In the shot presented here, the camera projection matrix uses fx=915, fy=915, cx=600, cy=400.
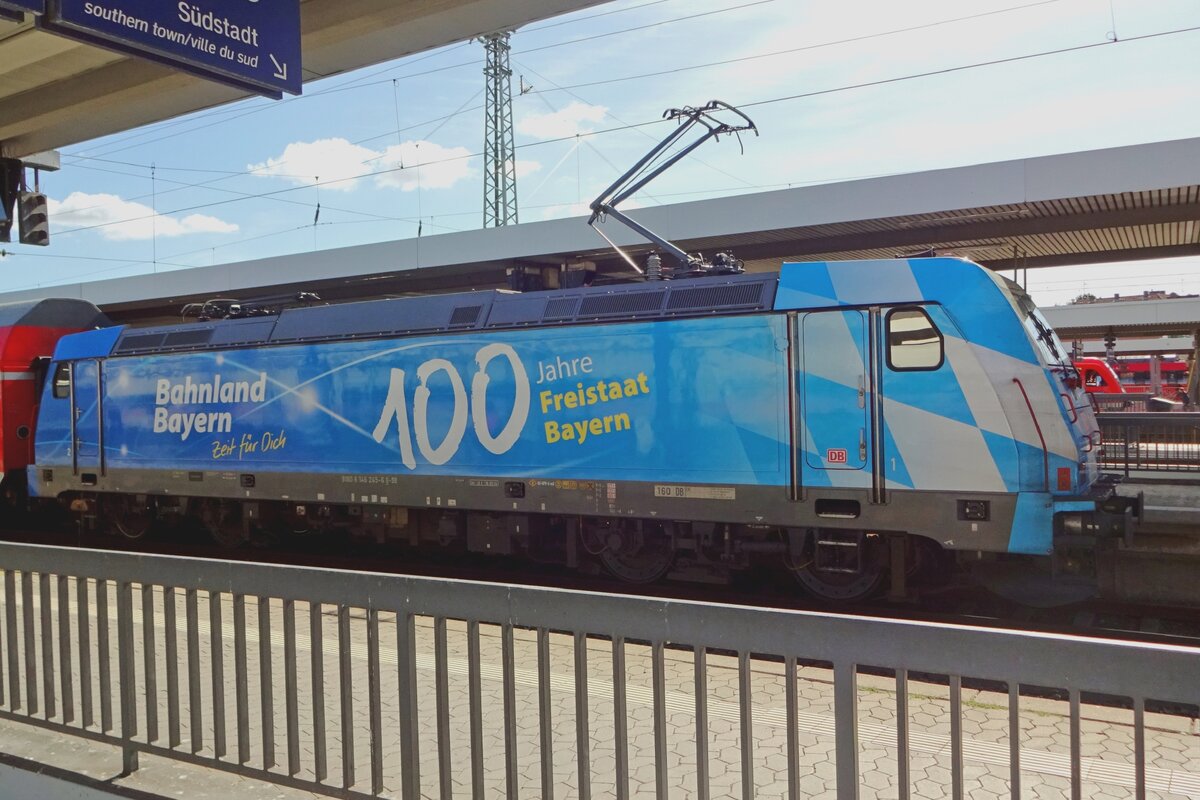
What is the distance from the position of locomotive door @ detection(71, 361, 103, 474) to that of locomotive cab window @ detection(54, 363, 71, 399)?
6.1 inches

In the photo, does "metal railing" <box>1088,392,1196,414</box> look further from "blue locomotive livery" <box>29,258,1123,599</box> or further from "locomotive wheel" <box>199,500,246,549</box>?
"locomotive wheel" <box>199,500,246,549</box>

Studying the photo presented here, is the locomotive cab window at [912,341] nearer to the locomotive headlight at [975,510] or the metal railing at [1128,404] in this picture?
the locomotive headlight at [975,510]

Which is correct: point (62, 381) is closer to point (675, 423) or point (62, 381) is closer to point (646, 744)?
point (675, 423)

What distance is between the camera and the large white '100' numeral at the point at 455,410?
374 inches

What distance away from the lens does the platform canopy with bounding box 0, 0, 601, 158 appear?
6922mm

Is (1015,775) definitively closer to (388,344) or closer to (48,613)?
(48,613)

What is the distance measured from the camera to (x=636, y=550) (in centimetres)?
940

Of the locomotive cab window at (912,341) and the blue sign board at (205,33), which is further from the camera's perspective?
the locomotive cab window at (912,341)

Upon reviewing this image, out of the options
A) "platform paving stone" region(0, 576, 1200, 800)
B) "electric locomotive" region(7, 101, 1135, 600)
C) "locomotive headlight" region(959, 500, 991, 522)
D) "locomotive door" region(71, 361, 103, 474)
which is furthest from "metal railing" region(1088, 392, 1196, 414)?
"locomotive door" region(71, 361, 103, 474)

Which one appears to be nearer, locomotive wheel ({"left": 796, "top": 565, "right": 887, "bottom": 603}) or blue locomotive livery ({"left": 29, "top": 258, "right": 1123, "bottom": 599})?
blue locomotive livery ({"left": 29, "top": 258, "right": 1123, "bottom": 599})

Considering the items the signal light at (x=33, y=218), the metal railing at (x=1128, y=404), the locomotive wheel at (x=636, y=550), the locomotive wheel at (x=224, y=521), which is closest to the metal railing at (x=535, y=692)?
the locomotive wheel at (x=636, y=550)

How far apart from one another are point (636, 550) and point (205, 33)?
6002 millimetres

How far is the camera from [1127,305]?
31484mm

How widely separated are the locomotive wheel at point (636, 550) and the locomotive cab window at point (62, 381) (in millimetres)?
8989
